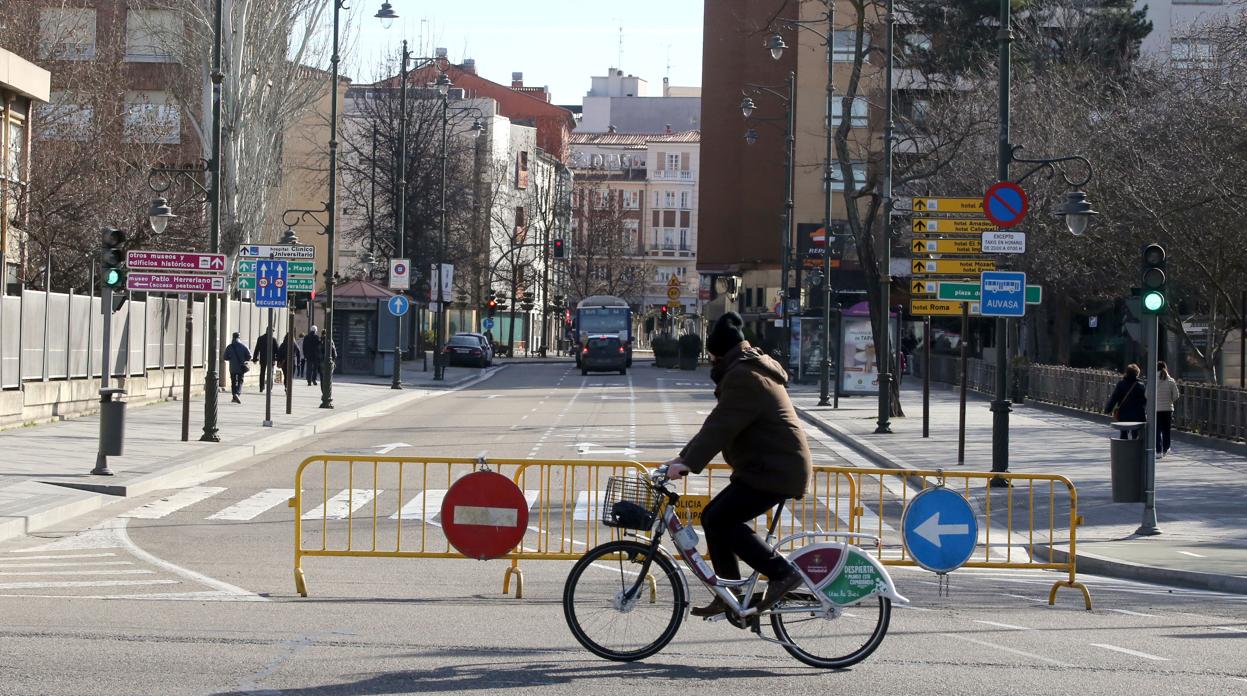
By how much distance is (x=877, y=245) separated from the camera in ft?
216

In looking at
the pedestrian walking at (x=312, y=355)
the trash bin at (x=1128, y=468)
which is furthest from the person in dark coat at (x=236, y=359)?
the trash bin at (x=1128, y=468)

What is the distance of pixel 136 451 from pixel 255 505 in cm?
578

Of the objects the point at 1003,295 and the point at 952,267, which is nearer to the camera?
the point at 1003,295

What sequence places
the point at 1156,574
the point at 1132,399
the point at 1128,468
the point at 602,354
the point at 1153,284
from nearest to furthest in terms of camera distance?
the point at 1156,574 → the point at 1153,284 → the point at 1128,468 → the point at 1132,399 → the point at 602,354

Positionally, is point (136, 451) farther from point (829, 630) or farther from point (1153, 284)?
point (829, 630)

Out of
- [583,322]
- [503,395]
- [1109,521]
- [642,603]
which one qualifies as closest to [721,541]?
[642,603]

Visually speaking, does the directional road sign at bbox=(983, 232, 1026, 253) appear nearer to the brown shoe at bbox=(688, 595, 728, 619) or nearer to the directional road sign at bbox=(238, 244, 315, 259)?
the brown shoe at bbox=(688, 595, 728, 619)

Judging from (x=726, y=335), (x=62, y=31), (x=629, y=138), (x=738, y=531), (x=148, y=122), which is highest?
(x=629, y=138)

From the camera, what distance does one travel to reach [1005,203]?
1994 centimetres

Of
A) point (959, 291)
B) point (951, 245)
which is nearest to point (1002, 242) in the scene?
point (959, 291)

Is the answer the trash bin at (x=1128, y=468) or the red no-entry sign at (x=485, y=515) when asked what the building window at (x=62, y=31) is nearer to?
the trash bin at (x=1128, y=468)

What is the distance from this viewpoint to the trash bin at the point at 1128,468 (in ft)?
53.6

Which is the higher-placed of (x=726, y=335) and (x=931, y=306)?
(x=931, y=306)

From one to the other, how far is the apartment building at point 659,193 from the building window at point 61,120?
315 feet
